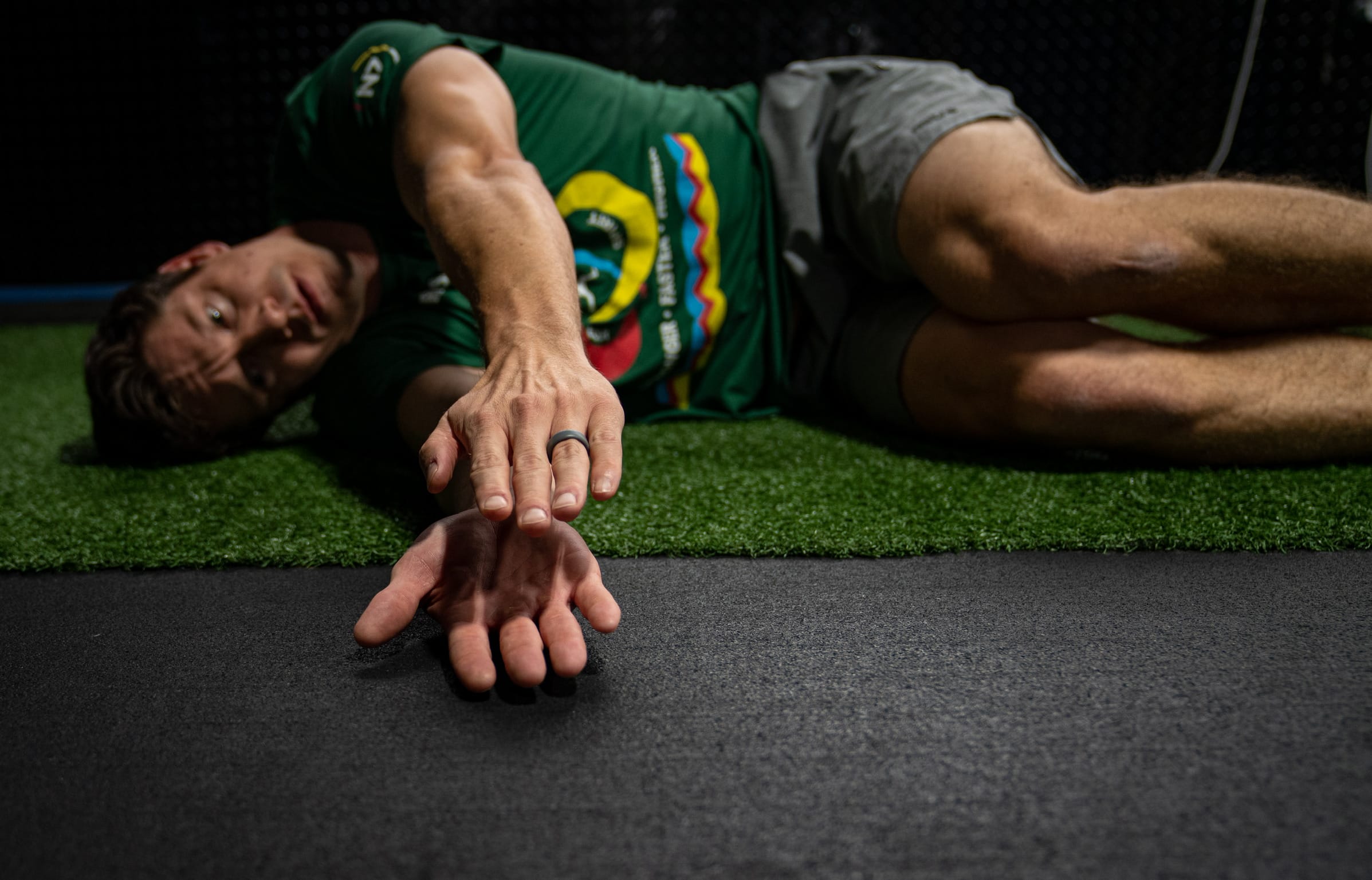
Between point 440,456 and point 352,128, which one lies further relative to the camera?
point 352,128

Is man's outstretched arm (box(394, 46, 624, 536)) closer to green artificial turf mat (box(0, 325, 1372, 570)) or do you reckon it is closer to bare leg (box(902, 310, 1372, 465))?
green artificial turf mat (box(0, 325, 1372, 570))

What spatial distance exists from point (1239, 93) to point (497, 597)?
297 cm

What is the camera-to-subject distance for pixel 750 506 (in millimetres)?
924

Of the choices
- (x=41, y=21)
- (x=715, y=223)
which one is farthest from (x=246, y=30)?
(x=715, y=223)

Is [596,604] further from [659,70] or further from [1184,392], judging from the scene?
[659,70]

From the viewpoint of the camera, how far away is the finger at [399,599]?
1.95 ft

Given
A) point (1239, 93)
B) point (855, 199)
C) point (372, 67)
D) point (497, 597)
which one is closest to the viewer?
point (497, 597)

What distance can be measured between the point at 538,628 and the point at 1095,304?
0.77m

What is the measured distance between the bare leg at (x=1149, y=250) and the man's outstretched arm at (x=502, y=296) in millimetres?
517

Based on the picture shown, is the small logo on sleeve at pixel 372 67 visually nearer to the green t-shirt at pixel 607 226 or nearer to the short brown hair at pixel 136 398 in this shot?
the green t-shirt at pixel 607 226

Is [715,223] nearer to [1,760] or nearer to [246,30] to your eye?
[1,760]

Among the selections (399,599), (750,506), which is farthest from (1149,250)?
(399,599)

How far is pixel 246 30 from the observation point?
9.18 ft

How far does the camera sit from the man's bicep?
99cm
